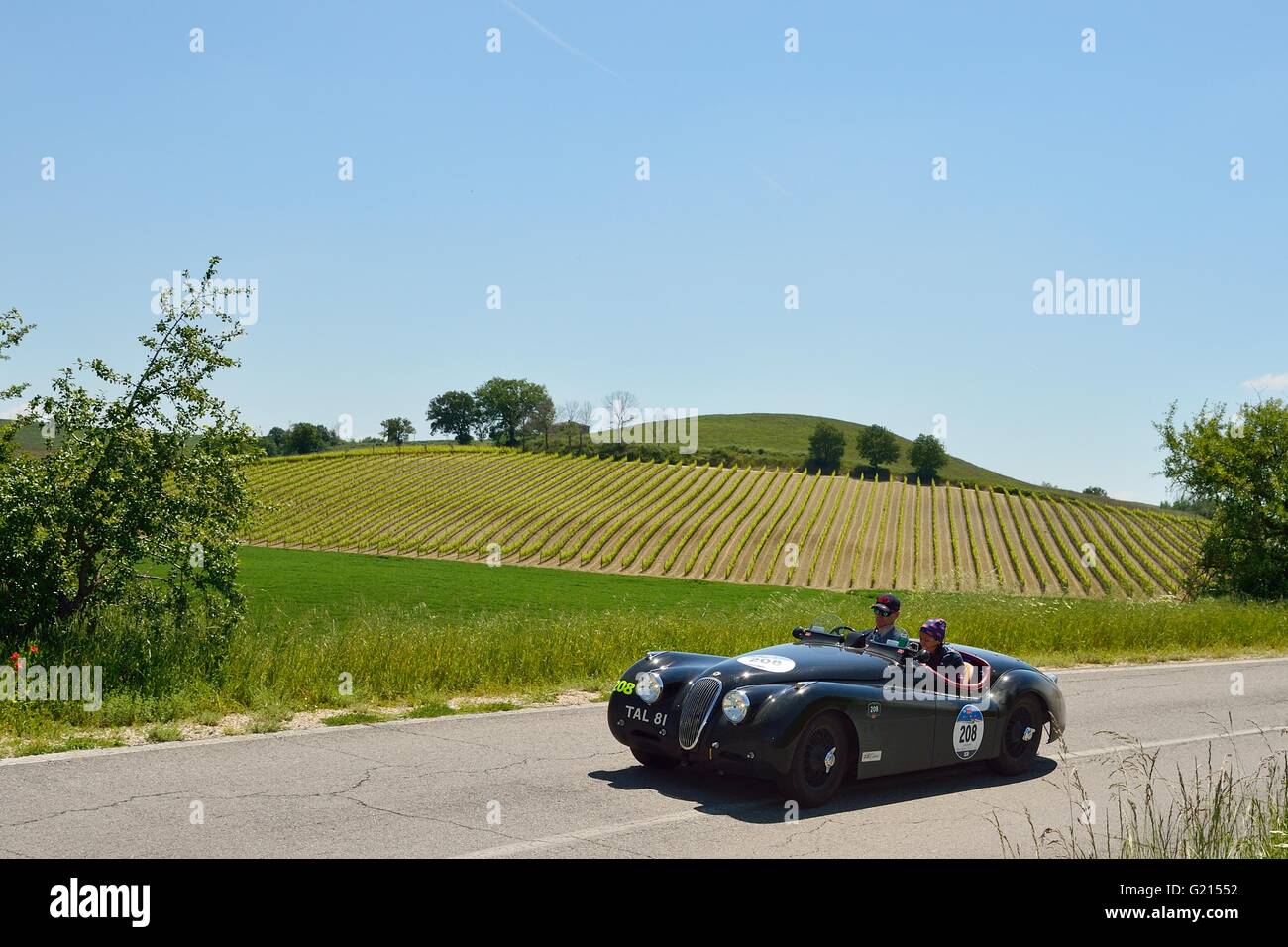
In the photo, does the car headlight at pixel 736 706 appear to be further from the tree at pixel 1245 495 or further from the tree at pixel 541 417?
the tree at pixel 541 417

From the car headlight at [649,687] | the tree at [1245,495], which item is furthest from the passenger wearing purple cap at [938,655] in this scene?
the tree at [1245,495]

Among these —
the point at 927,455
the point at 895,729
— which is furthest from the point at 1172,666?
the point at 927,455

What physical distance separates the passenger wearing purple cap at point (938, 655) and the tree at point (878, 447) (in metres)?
122

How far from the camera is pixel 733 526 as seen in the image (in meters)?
66.1

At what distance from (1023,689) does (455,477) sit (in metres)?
77.1

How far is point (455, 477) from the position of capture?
83875mm

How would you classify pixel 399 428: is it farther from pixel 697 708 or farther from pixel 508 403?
pixel 697 708

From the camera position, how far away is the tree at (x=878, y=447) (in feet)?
427

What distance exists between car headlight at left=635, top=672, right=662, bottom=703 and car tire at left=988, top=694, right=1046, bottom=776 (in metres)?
3.25

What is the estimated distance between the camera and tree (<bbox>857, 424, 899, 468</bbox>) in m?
130

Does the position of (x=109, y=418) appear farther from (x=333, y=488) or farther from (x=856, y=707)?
(x=333, y=488)

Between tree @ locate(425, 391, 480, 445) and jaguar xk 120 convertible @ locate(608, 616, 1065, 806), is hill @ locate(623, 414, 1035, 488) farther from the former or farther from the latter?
jaguar xk 120 convertible @ locate(608, 616, 1065, 806)

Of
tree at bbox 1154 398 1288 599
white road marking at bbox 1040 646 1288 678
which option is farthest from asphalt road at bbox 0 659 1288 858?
tree at bbox 1154 398 1288 599
